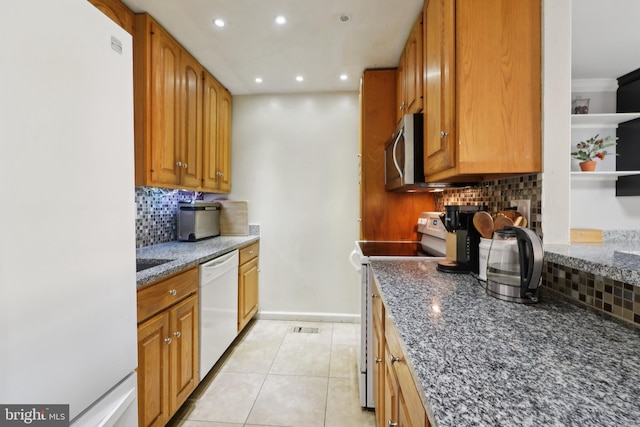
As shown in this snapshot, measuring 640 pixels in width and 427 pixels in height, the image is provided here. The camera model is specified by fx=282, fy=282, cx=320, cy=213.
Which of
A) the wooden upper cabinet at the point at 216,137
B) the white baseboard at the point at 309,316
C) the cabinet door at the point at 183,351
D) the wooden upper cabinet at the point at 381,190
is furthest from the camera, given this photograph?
the white baseboard at the point at 309,316

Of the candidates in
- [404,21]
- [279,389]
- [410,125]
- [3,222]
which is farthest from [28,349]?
[404,21]

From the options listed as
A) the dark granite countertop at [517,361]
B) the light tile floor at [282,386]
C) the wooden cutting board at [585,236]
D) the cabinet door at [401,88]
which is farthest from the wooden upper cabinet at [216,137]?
the wooden cutting board at [585,236]

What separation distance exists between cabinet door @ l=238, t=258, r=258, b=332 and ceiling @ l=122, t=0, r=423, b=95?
1761 mm

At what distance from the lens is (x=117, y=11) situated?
1608 mm

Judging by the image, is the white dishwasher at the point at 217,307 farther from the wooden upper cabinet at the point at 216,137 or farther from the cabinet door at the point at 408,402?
the cabinet door at the point at 408,402

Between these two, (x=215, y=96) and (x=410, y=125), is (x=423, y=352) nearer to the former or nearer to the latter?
(x=410, y=125)

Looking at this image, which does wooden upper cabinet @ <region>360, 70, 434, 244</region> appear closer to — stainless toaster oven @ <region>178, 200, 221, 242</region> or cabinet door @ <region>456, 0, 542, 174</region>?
cabinet door @ <region>456, 0, 542, 174</region>

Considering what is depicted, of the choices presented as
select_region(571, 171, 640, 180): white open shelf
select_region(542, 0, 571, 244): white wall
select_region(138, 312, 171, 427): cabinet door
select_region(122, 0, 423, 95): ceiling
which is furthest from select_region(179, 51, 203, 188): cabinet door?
select_region(571, 171, 640, 180): white open shelf

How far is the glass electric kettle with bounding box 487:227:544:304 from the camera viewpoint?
879 mm

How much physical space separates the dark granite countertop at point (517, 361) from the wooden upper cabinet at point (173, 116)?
5.56 ft

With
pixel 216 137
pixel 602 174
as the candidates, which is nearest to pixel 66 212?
pixel 216 137

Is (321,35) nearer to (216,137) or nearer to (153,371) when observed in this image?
(216,137)

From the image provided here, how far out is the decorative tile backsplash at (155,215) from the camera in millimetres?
2096

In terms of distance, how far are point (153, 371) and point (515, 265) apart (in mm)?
1610
